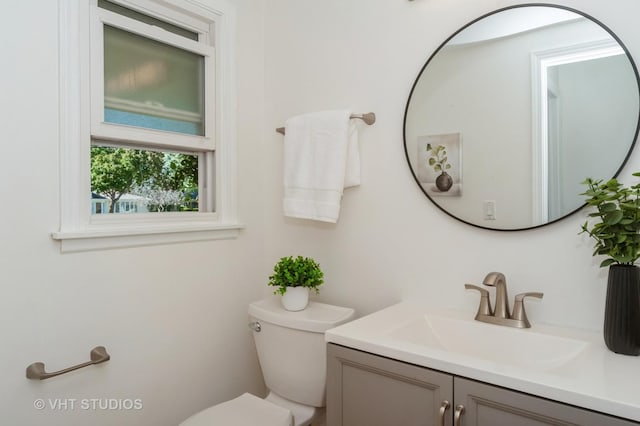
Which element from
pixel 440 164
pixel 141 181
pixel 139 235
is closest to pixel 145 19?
pixel 141 181

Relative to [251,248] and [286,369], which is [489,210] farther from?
[251,248]

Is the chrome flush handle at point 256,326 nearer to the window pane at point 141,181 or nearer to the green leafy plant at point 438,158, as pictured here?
the window pane at point 141,181

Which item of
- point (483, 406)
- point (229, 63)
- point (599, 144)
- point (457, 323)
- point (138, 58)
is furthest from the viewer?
point (229, 63)

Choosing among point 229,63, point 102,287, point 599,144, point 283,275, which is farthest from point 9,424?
point 599,144

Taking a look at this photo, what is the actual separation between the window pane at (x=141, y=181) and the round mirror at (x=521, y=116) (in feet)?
3.19

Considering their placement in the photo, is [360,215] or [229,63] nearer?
[360,215]

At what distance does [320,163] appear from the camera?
1.64 metres

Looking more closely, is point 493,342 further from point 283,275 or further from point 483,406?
point 283,275

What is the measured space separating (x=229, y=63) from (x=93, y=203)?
2.80ft

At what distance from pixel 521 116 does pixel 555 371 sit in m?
0.75

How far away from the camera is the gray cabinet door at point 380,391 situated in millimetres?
988

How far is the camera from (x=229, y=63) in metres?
1.85

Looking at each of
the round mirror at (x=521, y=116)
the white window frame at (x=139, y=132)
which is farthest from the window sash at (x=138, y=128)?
the round mirror at (x=521, y=116)

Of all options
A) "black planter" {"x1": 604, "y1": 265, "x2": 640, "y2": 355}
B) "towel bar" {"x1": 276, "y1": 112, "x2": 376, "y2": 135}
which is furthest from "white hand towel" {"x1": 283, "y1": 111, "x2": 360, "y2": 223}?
"black planter" {"x1": 604, "y1": 265, "x2": 640, "y2": 355}
